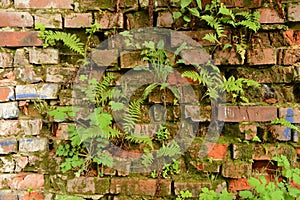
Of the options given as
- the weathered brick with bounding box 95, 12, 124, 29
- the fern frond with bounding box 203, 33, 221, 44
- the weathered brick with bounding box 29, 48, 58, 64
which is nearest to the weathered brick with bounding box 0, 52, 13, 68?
the weathered brick with bounding box 29, 48, 58, 64

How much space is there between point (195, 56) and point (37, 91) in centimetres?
95

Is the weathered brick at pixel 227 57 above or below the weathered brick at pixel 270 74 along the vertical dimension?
above

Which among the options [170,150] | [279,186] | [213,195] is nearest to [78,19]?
[170,150]

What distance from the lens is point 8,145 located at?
188 centimetres

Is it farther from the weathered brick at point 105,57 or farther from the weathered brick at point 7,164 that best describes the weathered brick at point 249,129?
the weathered brick at point 7,164

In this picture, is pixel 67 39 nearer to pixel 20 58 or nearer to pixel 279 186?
pixel 20 58

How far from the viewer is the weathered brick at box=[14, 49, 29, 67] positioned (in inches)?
73.0

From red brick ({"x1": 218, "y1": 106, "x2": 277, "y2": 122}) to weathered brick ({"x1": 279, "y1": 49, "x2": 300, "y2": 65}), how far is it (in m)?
0.27

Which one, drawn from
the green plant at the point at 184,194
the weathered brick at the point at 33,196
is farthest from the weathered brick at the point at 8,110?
the green plant at the point at 184,194

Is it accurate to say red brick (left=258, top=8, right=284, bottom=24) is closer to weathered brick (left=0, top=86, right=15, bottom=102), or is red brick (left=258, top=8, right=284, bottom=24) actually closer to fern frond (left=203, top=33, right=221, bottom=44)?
fern frond (left=203, top=33, right=221, bottom=44)

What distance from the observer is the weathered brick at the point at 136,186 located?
1.88m

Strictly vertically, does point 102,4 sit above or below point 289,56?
above

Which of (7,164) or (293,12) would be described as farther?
(7,164)

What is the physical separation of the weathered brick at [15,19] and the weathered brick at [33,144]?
0.68 metres
